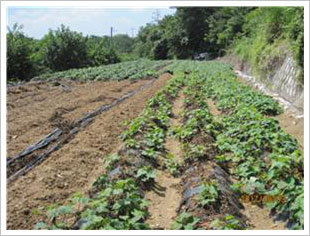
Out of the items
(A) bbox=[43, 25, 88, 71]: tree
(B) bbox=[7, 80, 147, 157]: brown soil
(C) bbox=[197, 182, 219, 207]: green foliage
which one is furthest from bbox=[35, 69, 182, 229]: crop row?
(A) bbox=[43, 25, 88, 71]: tree

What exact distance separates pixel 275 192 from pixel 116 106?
6.87 metres

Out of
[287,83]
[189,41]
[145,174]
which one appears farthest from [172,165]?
[189,41]

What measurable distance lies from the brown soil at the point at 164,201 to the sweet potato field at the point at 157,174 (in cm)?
1

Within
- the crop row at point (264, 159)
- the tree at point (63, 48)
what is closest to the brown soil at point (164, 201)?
the crop row at point (264, 159)

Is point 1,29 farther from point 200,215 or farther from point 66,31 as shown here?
point 66,31

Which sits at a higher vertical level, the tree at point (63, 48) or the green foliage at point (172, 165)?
the tree at point (63, 48)

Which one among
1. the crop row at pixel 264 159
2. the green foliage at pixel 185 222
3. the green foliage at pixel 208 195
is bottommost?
the green foliage at pixel 185 222

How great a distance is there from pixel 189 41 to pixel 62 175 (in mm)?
37550

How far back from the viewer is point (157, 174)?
5.51 m

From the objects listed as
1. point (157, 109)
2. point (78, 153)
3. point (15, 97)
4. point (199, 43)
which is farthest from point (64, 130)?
point (199, 43)

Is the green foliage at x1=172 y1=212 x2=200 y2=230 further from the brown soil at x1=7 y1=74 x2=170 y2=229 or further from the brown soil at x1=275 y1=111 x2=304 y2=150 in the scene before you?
the brown soil at x1=275 y1=111 x2=304 y2=150

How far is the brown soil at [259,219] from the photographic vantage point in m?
4.07

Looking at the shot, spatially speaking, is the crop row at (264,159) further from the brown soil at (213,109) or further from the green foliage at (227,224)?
the brown soil at (213,109)

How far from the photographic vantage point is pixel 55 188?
500cm
